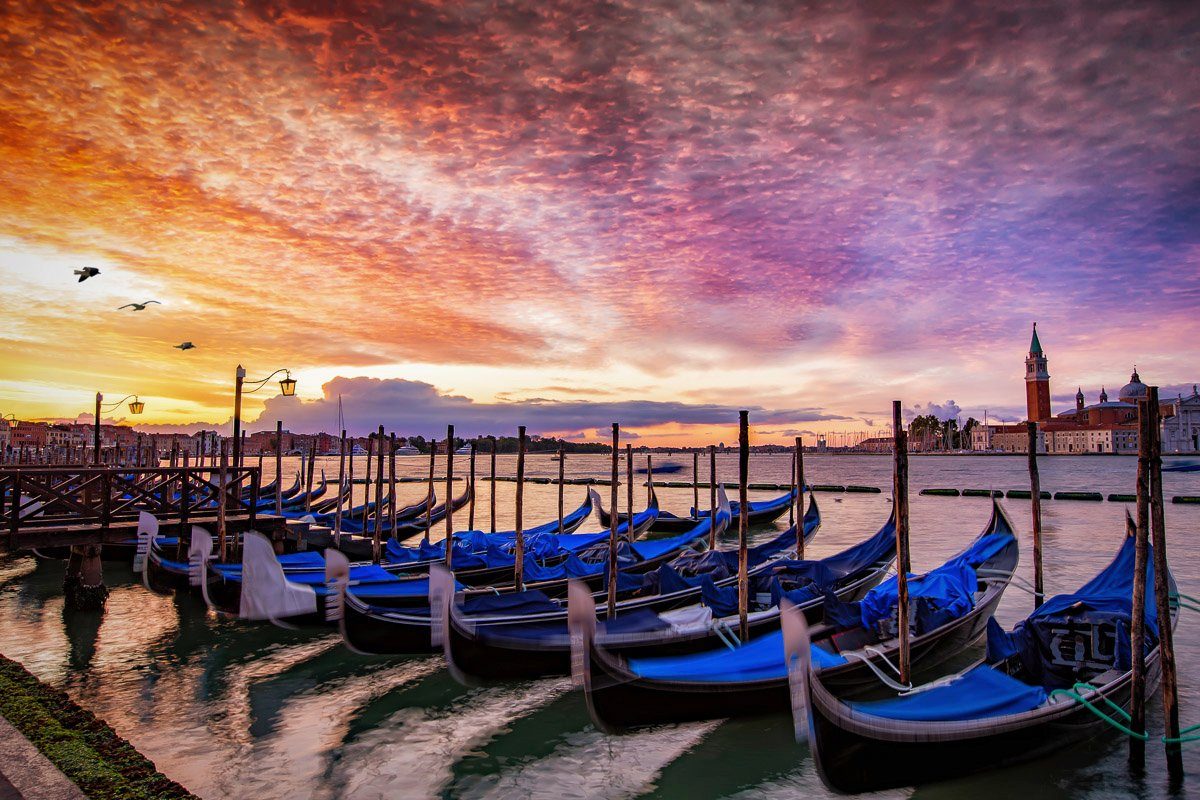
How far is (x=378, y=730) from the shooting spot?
6219 mm

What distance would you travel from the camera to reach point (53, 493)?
10711 mm

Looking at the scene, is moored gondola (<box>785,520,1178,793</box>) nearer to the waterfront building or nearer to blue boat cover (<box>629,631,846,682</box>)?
blue boat cover (<box>629,631,846,682</box>)

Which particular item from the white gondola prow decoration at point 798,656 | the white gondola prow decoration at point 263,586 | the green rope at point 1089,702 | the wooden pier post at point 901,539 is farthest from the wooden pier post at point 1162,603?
the white gondola prow decoration at point 263,586

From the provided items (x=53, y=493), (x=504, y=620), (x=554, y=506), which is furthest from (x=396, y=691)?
(x=554, y=506)

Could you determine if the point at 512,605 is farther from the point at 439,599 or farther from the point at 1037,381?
the point at 1037,381

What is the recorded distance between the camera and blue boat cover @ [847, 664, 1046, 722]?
4.69 metres

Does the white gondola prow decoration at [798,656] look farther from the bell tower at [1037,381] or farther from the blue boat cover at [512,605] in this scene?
the bell tower at [1037,381]

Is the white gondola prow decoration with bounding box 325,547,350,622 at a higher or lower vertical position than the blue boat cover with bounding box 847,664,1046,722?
higher

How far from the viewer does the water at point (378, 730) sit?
5184 mm

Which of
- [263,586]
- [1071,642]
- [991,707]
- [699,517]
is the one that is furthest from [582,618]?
[699,517]

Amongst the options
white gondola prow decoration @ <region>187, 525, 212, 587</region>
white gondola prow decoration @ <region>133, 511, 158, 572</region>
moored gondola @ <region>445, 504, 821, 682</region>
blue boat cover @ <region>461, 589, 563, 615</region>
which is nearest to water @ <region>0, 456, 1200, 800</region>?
moored gondola @ <region>445, 504, 821, 682</region>

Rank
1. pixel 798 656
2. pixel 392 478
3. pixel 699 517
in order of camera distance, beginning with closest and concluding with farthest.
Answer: pixel 798 656
pixel 392 478
pixel 699 517

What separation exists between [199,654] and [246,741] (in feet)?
10.1

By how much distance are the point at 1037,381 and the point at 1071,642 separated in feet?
411
